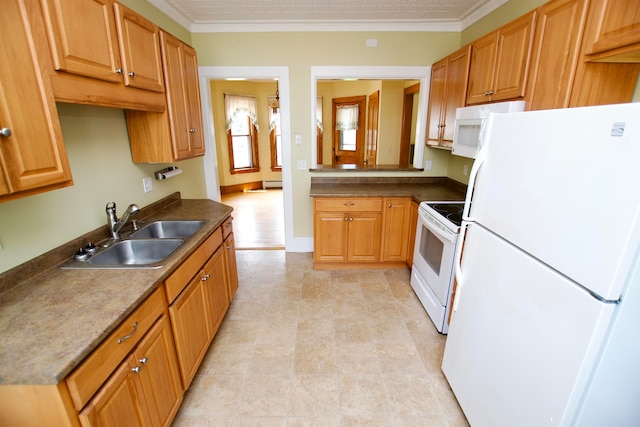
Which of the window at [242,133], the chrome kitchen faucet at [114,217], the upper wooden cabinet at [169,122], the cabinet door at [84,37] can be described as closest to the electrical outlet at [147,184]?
the upper wooden cabinet at [169,122]

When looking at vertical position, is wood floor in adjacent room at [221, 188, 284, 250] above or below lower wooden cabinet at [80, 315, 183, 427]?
below

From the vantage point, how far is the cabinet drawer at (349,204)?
122 inches

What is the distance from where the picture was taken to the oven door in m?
2.14

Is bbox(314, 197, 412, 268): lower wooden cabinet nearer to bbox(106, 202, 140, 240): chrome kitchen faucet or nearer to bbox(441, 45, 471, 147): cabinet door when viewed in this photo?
bbox(441, 45, 471, 147): cabinet door

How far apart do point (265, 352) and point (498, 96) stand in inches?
98.7

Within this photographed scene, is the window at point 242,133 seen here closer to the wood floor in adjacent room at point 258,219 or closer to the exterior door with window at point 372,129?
the wood floor in adjacent room at point 258,219

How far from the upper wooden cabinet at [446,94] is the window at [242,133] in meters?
4.73

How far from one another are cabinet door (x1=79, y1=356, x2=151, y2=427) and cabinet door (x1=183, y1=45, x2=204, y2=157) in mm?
1730

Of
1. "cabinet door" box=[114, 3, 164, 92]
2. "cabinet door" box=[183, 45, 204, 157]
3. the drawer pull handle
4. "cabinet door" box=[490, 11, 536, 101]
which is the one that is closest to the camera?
the drawer pull handle

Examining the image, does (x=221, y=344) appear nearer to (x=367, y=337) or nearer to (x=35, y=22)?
(x=367, y=337)

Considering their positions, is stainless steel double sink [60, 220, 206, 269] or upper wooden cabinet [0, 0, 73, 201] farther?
stainless steel double sink [60, 220, 206, 269]

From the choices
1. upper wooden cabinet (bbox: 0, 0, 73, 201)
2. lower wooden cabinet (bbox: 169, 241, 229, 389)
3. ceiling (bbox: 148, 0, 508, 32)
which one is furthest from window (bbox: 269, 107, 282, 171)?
upper wooden cabinet (bbox: 0, 0, 73, 201)

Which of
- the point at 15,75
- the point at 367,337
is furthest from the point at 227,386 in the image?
the point at 15,75

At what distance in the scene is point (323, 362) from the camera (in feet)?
6.64
